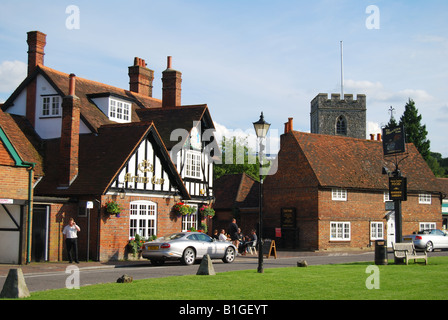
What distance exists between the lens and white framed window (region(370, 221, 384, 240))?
3916 cm

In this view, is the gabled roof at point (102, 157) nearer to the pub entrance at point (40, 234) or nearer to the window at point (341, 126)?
the pub entrance at point (40, 234)

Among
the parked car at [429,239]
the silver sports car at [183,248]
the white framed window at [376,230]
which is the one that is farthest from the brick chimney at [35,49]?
the white framed window at [376,230]

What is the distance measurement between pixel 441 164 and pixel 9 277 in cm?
10758

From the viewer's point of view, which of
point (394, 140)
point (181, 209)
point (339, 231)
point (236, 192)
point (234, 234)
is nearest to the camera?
point (394, 140)

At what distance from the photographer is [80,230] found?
24.4 metres

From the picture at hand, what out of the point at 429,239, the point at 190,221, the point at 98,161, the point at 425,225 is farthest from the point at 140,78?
the point at 425,225

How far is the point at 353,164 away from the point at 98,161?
72.1ft

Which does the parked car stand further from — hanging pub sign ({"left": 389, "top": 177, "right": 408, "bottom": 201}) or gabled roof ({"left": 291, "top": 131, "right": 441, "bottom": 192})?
hanging pub sign ({"left": 389, "top": 177, "right": 408, "bottom": 201})

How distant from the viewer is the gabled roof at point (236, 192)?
43469 millimetres

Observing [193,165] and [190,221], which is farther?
[193,165]

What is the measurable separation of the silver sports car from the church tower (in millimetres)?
49040

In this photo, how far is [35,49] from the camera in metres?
29.4
